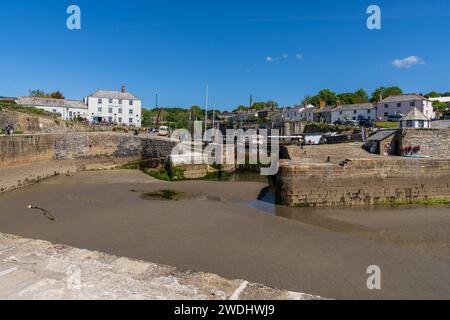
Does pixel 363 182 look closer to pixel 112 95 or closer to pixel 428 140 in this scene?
pixel 428 140

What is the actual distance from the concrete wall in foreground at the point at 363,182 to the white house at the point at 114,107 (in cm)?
3833

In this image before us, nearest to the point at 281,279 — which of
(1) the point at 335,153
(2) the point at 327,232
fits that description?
(2) the point at 327,232

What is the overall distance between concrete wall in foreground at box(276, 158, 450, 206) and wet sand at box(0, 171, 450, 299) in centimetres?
94

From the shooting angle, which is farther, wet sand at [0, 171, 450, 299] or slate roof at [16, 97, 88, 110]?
slate roof at [16, 97, 88, 110]

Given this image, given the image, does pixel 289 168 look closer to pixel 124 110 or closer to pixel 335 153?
pixel 335 153

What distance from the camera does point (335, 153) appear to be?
20.8m

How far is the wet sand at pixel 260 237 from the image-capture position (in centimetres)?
693

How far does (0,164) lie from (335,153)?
64.9ft

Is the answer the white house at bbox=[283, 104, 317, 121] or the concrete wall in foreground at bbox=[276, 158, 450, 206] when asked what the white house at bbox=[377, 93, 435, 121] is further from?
the concrete wall in foreground at bbox=[276, 158, 450, 206]

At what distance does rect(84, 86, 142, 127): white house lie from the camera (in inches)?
1887

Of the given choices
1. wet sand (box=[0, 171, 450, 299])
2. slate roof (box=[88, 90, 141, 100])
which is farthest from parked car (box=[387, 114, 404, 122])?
slate roof (box=[88, 90, 141, 100])

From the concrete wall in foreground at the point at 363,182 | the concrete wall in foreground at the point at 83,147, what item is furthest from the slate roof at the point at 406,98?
the concrete wall in foreground at the point at 83,147

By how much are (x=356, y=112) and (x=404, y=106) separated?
6.38m

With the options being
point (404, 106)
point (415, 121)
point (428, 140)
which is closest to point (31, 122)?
point (428, 140)
